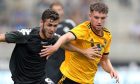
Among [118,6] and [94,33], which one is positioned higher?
[94,33]

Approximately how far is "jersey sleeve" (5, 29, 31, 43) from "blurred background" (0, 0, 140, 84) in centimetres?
870

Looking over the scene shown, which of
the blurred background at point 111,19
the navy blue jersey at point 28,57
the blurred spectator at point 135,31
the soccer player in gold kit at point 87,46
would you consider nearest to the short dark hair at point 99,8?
the soccer player in gold kit at point 87,46

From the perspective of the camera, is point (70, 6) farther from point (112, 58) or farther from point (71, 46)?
point (71, 46)

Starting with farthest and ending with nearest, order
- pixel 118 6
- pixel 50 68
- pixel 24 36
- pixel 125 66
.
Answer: pixel 118 6 < pixel 125 66 < pixel 50 68 < pixel 24 36

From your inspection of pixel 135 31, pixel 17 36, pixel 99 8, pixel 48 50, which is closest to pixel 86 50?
pixel 99 8

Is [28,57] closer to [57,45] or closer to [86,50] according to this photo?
[57,45]

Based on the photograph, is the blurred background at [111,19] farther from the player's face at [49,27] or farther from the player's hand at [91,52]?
the player's face at [49,27]

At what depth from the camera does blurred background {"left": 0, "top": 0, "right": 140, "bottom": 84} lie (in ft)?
53.1

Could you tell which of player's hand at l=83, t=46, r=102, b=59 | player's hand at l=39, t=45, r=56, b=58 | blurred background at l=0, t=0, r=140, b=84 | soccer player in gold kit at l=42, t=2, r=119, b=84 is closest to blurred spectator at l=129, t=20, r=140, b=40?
blurred background at l=0, t=0, r=140, b=84

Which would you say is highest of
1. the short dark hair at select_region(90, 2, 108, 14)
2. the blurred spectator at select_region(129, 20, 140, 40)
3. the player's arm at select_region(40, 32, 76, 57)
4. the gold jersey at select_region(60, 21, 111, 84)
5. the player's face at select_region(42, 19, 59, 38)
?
the short dark hair at select_region(90, 2, 108, 14)

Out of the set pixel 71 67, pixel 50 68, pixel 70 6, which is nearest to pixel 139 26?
pixel 70 6

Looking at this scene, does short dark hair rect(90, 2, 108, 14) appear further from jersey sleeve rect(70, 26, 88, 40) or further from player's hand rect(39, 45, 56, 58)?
player's hand rect(39, 45, 56, 58)

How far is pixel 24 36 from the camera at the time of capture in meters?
7.21

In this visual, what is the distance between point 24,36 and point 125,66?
889 centimetres
